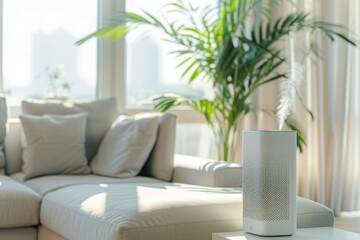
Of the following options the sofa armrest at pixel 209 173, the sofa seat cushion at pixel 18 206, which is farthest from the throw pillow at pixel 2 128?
the sofa armrest at pixel 209 173

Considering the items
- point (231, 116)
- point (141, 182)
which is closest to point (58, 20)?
point (231, 116)

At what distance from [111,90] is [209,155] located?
3.15 ft

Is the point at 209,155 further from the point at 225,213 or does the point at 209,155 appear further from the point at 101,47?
the point at 225,213

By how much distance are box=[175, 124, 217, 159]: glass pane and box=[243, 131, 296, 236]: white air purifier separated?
271 centimetres

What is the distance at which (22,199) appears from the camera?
3092 mm

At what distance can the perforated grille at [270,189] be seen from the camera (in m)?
2.42

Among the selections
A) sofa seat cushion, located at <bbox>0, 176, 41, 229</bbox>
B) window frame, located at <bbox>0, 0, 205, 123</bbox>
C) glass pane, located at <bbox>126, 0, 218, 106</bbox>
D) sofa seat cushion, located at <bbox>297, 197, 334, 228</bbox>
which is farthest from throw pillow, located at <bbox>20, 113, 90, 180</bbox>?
sofa seat cushion, located at <bbox>297, 197, 334, 228</bbox>

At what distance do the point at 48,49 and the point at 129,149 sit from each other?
4.42 ft

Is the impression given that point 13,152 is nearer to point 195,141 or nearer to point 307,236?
point 195,141

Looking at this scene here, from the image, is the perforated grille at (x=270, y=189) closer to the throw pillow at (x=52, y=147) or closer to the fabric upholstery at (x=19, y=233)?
the fabric upholstery at (x=19, y=233)

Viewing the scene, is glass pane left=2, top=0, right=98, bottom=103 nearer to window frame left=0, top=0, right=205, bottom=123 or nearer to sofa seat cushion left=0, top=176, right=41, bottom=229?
window frame left=0, top=0, right=205, bottom=123

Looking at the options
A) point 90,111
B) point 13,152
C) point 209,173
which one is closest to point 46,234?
point 209,173

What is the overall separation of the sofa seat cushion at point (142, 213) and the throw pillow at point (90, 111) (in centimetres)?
96

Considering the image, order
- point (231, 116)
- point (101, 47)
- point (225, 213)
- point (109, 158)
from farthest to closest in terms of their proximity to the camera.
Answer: point (101, 47) → point (231, 116) → point (109, 158) → point (225, 213)
